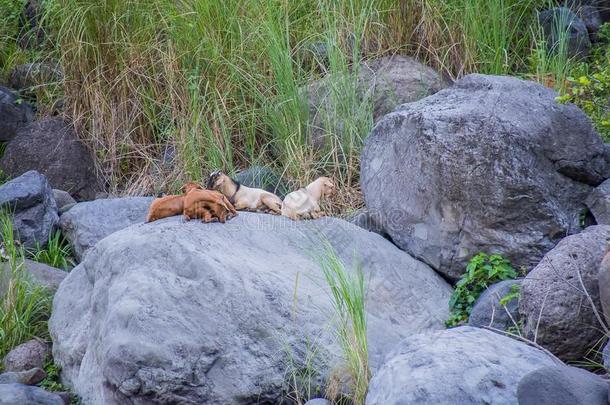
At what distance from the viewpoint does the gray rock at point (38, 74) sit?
9898 millimetres

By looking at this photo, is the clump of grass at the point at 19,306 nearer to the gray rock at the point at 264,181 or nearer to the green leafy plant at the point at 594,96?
the gray rock at the point at 264,181

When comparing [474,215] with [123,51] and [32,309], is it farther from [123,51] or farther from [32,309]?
[123,51]

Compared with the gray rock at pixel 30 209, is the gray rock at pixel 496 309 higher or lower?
higher

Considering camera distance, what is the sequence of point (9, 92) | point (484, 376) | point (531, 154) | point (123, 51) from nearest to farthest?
1. point (484, 376)
2. point (531, 154)
3. point (123, 51)
4. point (9, 92)

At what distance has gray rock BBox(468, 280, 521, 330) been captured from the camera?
222 inches

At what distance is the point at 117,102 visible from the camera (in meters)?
9.30

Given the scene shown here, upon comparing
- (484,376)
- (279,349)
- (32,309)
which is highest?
(484,376)

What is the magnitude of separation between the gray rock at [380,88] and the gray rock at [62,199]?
2404 millimetres

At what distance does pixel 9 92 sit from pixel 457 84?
17.3 feet

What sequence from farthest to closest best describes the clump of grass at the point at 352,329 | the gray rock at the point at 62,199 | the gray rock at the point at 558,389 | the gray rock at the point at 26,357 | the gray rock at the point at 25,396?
the gray rock at the point at 62,199, the gray rock at the point at 26,357, the gray rock at the point at 25,396, the clump of grass at the point at 352,329, the gray rock at the point at 558,389

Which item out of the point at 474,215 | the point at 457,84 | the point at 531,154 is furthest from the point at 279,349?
the point at 457,84

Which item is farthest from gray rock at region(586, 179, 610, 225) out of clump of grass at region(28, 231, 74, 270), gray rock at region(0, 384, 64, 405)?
clump of grass at region(28, 231, 74, 270)

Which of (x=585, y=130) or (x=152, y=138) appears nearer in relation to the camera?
(x=585, y=130)

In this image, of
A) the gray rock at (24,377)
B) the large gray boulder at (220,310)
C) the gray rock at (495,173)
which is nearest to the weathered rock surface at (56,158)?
the large gray boulder at (220,310)
